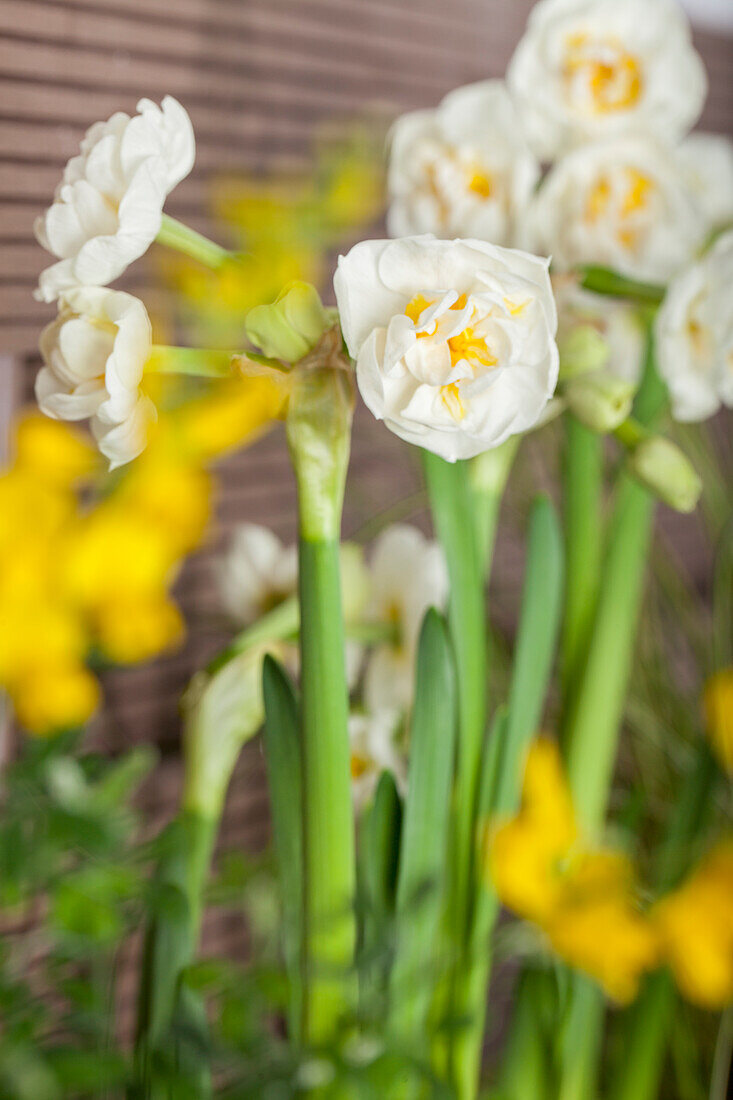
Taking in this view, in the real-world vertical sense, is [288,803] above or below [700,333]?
below

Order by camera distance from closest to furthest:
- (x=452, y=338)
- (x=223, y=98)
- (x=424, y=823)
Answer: (x=452, y=338) < (x=424, y=823) < (x=223, y=98)

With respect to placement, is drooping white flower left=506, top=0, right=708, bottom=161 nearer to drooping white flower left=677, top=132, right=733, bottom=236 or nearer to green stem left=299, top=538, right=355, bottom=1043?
drooping white flower left=677, top=132, right=733, bottom=236

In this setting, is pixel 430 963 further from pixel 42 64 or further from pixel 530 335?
pixel 42 64

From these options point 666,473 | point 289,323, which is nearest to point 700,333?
point 666,473

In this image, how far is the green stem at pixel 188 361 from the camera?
250 millimetres

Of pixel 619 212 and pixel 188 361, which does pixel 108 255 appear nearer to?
pixel 188 361

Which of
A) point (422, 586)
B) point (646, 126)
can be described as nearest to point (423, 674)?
point (422, 586)

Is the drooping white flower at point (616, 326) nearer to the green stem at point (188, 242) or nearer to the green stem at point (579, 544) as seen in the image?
the green stem at point (579, 544)

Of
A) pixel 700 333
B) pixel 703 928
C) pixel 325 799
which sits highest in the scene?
pixel 700 333

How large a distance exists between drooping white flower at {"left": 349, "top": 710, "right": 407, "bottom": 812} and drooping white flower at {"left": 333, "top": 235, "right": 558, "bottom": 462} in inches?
6.5

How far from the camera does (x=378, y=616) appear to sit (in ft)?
1.30

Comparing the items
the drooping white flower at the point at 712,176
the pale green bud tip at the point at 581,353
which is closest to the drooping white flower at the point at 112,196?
the pale green bud tip at the point at 581,353

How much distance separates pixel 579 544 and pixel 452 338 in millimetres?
234

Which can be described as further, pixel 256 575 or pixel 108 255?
pixel 256 575
